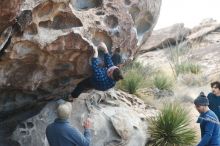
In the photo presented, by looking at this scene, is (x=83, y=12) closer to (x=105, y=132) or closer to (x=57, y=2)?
(x=57, y=2)

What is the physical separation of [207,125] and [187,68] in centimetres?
1033

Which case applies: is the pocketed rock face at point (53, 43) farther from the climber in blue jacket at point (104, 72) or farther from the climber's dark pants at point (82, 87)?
the climber in blue jacket at point (104, 72)

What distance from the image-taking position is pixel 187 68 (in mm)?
17516

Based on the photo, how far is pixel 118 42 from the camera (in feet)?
30.9

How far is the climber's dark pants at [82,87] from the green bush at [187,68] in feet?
26.6

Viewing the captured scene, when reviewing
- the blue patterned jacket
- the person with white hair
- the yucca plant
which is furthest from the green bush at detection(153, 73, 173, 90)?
the person with white hair

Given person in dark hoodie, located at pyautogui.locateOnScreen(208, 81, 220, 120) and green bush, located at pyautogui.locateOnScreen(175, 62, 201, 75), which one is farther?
green bush, located at pyautogui.locateOnScreen(175, 62, 201, 75)

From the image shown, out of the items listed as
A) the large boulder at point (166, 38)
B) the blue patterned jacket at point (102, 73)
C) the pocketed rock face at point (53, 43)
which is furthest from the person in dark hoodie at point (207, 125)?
the large boulder at point (166, 38)

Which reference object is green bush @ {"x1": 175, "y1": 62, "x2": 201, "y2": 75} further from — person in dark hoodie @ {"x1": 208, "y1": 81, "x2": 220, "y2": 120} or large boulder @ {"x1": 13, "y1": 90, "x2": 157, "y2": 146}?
person in dark hoodie @ {"x1": 208, "y1": 81, "x2": 220, "y2": 120}

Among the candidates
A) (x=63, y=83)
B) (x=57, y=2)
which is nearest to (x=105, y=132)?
(x=63, y=83)

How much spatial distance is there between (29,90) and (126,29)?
217 cm

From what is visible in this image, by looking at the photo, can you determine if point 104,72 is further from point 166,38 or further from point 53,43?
point 166,38

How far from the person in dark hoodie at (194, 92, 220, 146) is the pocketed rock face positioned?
2.39 m

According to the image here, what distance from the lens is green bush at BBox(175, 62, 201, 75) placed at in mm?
17266
